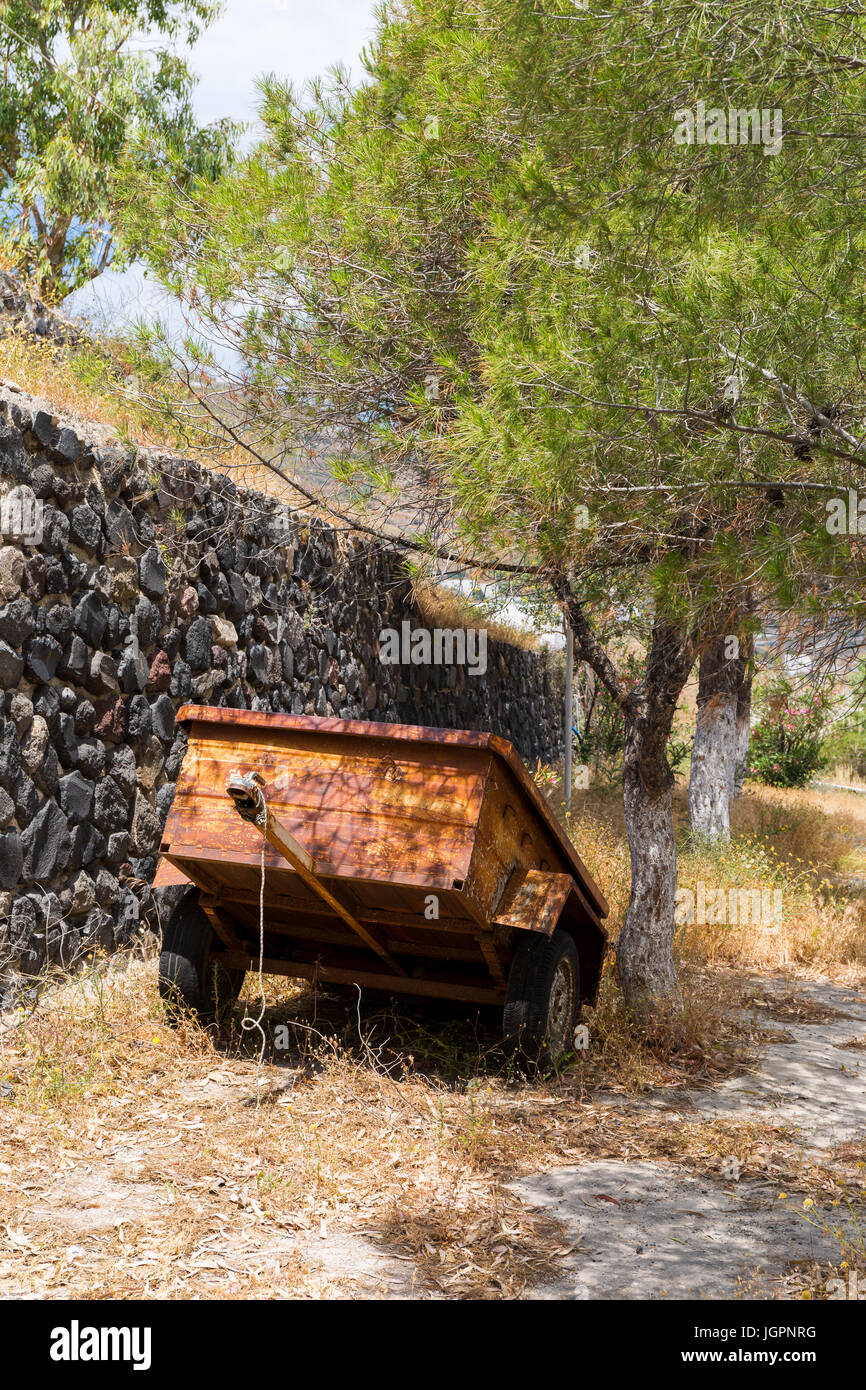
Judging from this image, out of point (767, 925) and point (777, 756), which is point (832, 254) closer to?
point (767, 925)

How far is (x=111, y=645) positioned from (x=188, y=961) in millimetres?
2243

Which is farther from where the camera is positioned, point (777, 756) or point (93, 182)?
point (777, 756)

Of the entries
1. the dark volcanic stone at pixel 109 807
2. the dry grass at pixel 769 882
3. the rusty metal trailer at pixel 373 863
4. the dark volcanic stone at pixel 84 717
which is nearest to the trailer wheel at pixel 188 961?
the rusty metal trailer at pixel 373 863

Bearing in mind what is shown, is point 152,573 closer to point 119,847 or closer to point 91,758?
point 91,758

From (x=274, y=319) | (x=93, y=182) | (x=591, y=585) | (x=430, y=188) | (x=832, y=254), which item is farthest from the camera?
(x=93, y=182)

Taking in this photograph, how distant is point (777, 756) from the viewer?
68.8 ft

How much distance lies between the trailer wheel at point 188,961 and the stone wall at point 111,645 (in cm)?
90

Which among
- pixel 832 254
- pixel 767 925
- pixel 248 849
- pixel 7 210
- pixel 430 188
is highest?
pixel 7 210

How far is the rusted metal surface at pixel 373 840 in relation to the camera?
4828 mm

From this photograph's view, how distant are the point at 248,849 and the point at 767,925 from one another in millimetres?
6052

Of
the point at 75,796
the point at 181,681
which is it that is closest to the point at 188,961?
the point at 75,796

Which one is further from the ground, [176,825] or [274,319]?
[274,319]

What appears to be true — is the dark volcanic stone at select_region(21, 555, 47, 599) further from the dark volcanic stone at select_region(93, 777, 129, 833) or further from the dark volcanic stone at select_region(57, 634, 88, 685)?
the dark volcanic stone at select_region(93, 777, 129, 833)
